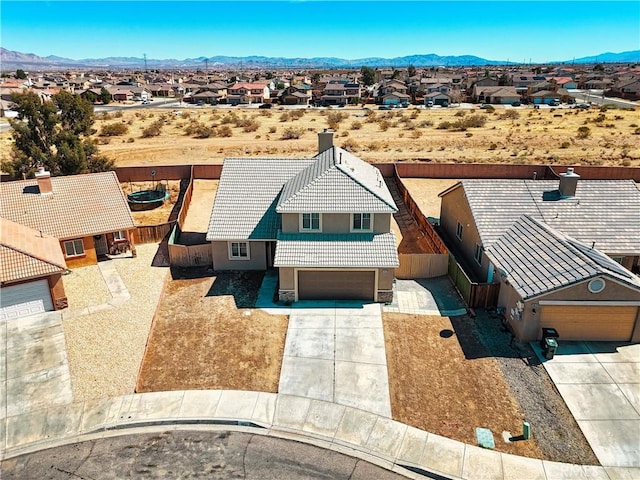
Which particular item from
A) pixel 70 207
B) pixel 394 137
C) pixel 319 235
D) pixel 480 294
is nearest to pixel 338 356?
pixel 319 235

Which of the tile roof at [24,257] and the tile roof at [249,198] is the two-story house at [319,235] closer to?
the tile roof at [249,198]

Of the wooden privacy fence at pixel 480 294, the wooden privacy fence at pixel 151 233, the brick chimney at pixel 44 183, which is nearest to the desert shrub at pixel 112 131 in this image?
the brick chimney at pixel 44 183

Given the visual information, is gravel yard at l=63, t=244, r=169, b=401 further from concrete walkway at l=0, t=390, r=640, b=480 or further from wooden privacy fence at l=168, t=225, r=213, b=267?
wooden privacy fence at l=168, t=225, r=213, b=267

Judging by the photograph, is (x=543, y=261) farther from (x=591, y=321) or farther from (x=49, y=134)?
(x=49, y=134)

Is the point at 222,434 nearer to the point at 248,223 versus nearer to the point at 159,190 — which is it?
the point at 248,223

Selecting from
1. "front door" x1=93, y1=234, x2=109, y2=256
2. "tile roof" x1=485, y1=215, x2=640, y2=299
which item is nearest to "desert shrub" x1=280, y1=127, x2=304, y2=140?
"front door" x1=93, y1=234, x2=109, y2=256

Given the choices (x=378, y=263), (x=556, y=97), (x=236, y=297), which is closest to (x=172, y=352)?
(x=236, y=297)

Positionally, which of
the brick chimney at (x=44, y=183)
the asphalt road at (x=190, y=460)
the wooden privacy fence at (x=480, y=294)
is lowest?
the asphalt road at (x=190, y=460)
